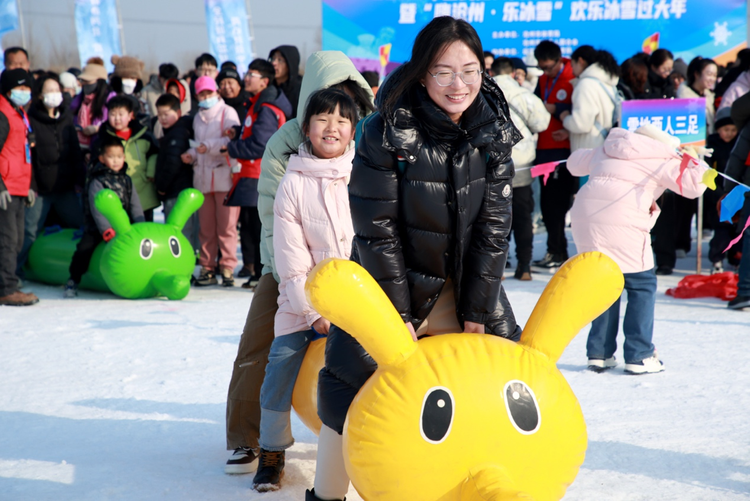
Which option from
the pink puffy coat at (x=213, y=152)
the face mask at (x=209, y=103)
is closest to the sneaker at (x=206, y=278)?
the pink puffy coat at (x=213, y=152)

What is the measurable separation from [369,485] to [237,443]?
1.34 meters

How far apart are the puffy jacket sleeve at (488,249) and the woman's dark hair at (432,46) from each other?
348mm

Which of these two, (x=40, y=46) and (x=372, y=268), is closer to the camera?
(x=372, y=268)

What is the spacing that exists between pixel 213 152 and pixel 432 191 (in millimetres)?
5620

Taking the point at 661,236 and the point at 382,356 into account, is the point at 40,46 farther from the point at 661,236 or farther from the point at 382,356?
the point at 382,356

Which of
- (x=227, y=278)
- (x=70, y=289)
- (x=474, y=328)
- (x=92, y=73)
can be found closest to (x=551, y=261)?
(x=227, y=278)

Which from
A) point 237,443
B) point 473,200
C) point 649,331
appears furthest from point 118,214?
point 473,200

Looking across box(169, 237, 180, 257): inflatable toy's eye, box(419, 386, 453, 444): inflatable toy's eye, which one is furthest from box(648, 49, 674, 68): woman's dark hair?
box(419, 386, 453, 444): inflatable toy's eye

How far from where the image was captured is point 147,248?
673 cm

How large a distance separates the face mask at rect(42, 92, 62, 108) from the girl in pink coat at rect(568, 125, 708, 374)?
17.2 feet

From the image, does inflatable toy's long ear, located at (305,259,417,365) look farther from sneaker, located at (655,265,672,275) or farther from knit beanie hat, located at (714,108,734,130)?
knit beanie hat, located at (714,108,734,130)

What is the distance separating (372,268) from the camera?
2.35 metres

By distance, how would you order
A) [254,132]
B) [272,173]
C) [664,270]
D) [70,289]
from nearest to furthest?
1. [272,173]
2. [254,132]
3. [70,289]
4. [664,270]

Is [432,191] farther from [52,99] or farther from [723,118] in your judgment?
[723,118]
